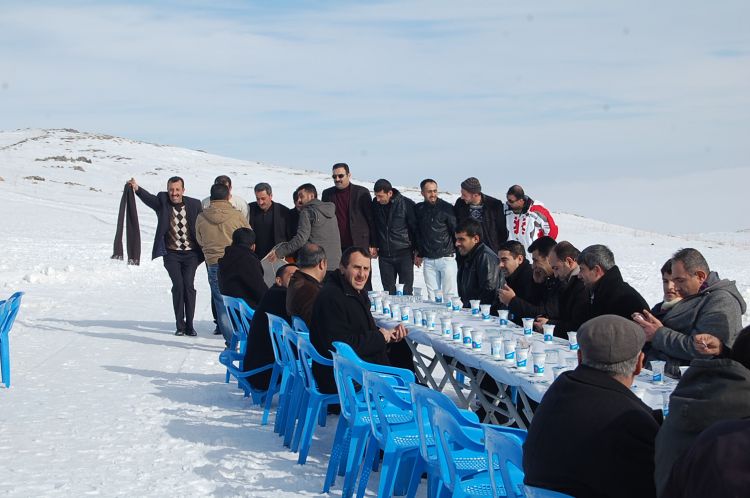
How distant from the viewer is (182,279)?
12.0 meters

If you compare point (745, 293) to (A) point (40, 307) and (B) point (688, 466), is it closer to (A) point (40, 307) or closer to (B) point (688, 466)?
(A) point (40, 307)

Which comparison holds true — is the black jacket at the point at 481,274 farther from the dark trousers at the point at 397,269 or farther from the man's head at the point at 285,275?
the dark trousers at the point at 397,269

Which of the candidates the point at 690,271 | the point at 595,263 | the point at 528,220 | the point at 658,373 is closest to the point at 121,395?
the point at 595,263

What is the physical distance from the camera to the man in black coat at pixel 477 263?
8602 mm

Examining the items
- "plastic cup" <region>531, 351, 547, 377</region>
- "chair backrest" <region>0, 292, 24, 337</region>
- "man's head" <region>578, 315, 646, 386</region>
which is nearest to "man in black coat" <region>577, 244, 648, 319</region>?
"plastic cup" <region>531, 351, 547, 377</region>

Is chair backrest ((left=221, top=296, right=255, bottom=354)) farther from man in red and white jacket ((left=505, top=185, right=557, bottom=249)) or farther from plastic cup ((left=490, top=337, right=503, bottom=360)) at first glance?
man in red and white jacket ((left=505, top=185, right=557, bottom=249))

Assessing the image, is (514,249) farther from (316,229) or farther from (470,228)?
(316,229)

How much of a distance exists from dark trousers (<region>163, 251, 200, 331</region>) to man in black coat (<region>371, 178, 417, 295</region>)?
2.28 m

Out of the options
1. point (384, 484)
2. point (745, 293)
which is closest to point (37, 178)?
point (745, 293)

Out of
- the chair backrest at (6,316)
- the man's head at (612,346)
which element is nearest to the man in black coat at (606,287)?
the man's head at (612,346)

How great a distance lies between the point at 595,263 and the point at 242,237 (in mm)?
4549

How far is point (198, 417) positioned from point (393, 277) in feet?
14.6

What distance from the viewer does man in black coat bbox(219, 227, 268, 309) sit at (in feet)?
32.8

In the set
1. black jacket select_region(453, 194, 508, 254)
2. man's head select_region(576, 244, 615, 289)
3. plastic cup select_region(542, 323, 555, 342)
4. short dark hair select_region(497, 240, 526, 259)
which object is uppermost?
black jacket select_region(453, 194, 508, 254)
